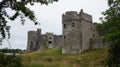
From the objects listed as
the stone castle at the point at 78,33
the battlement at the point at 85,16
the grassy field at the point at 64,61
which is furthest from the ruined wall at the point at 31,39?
the battlement at the point at 85,16

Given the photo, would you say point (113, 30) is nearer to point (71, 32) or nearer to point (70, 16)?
point (71, 32)

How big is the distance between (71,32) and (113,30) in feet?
116

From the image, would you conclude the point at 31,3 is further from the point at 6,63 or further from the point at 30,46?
the point at 30,46

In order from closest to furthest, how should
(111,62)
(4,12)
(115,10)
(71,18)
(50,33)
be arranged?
1. (4,12)
2. (111,62)
3. (115,10)
4. (71,18)
5. (50,33)

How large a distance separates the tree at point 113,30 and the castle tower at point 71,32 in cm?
3039

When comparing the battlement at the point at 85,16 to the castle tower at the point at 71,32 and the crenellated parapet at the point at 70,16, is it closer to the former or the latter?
the castle tower at the point at 71,32

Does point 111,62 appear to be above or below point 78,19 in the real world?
below

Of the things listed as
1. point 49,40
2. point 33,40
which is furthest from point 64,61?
point 33,40

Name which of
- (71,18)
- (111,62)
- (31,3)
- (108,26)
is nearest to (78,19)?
(71,18)

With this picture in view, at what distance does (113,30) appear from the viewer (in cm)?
2603

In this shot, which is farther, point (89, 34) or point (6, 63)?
point (89, 34)

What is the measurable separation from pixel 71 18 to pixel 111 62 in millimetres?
37783

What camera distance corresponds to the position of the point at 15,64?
13914mm

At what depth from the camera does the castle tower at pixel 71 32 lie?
60.6 metres
